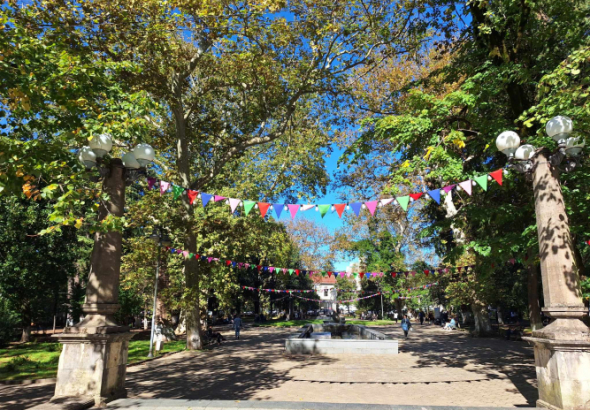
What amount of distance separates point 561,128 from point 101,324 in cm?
816

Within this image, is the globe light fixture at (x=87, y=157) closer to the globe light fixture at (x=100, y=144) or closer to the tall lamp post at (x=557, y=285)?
the globe light fixture at (x=100, y=144)

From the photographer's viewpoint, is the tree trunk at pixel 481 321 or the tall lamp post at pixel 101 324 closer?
the tall lamp post at pixel 101 324

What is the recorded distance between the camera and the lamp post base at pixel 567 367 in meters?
5.45

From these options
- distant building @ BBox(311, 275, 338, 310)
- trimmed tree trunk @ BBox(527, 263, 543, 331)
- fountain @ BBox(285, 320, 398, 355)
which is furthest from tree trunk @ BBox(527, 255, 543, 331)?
distant building @ BBox(311, 275, 338, 310)

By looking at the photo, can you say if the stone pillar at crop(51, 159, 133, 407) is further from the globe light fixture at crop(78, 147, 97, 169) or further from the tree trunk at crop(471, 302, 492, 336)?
the tree trunk at crop(471, 302, 492, 336)

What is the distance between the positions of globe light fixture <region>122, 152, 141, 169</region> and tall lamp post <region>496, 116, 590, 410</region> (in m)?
6.52

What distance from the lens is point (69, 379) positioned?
5.84 m

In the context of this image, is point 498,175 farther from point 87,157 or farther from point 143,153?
point 87,157

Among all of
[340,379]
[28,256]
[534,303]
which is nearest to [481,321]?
[534,303]

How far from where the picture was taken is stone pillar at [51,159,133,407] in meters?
5.82

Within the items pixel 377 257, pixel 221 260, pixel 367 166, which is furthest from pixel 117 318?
pixel 377 257

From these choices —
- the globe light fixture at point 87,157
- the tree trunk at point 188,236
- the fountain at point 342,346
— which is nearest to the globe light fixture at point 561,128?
the globe light fixture at point 87,157

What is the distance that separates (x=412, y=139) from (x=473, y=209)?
2.40m

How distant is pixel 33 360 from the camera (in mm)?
14602
